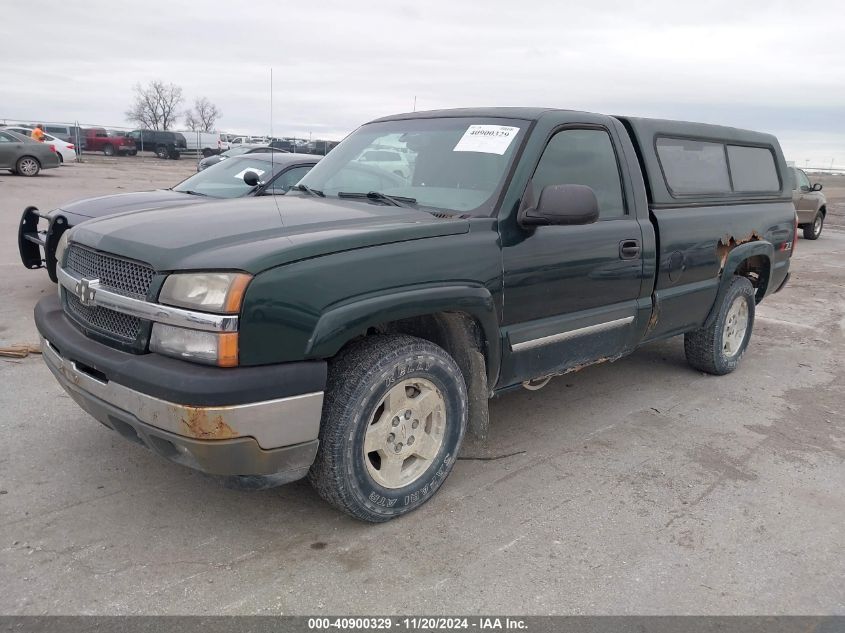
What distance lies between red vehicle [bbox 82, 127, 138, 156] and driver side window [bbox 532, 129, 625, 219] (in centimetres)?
3813

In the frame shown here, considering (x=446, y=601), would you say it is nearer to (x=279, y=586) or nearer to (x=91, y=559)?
(x=279, y=586)

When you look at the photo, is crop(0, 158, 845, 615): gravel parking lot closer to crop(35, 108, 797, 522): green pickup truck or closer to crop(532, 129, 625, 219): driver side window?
crop(35, 108, 797, 522): green pickup truck

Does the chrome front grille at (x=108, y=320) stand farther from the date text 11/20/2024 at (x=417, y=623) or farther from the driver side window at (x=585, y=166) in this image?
the driver side window at (x=585, y=166)

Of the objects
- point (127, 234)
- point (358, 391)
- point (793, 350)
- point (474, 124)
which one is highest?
point (474, 124)

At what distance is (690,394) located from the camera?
5.16m

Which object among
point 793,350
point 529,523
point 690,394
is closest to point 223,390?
point 529,523

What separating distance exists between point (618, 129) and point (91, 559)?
3616mm

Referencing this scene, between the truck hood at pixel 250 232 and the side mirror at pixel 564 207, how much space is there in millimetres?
391

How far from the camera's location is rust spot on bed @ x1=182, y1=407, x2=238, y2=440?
8.26ft

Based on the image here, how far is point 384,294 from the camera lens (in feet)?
9.48

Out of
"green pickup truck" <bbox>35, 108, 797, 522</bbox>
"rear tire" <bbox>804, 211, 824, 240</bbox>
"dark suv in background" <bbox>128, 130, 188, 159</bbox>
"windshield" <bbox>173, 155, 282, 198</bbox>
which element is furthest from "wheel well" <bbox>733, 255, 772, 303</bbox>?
"dark suv in background" <bbox>128, 130, 188, 159</bbox>

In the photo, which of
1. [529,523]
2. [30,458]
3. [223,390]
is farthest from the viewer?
[30,458]

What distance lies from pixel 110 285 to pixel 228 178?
16.0ft

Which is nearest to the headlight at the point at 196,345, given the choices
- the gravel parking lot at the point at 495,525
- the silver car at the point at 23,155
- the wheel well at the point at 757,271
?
the gravel parking lot at the point at 495,525
